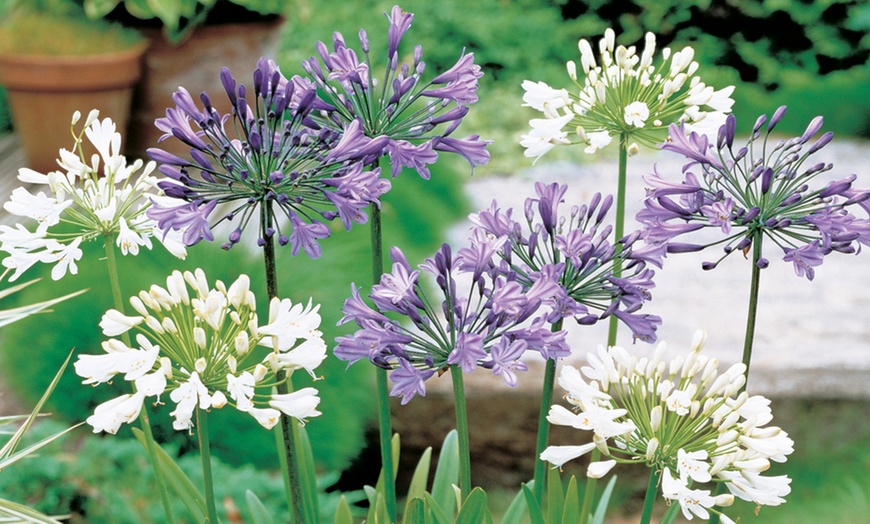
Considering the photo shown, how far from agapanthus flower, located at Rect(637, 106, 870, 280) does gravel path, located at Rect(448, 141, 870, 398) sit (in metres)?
1.81

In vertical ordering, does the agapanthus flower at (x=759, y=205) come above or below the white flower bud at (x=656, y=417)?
above

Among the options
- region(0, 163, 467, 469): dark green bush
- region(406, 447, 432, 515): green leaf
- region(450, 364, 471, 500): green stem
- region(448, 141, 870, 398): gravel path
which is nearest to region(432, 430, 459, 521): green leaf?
region(406, 447, 432, 515): green leaf

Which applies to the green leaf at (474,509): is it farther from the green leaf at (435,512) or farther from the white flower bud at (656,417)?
the white flower bud at (656,417)

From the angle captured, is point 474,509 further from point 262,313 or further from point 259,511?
point 262,313

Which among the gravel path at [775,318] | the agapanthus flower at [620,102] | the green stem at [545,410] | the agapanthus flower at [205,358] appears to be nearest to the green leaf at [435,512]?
the green stem at [545,410]

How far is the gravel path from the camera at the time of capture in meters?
3.23

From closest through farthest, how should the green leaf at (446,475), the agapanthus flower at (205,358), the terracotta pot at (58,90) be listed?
the agapanthus flower at (205,358) → the green leaf at (446,475) → the terracotta pot at (58,90)

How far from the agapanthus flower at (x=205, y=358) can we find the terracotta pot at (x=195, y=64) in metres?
3.69

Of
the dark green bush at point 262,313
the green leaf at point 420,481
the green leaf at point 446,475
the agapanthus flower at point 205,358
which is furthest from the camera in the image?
the dark green bush at point 262,313

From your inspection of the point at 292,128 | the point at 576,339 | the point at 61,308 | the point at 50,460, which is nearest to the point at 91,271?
the point at 61,308

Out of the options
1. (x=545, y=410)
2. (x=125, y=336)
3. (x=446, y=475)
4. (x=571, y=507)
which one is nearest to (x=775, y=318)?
(x=446, y=475)

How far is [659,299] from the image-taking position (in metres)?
3.91

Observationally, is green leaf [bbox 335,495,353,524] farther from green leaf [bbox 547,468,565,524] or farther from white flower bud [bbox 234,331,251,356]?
white flower bud [bbox 234,331,251,356]

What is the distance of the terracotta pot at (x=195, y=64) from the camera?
4633mm
